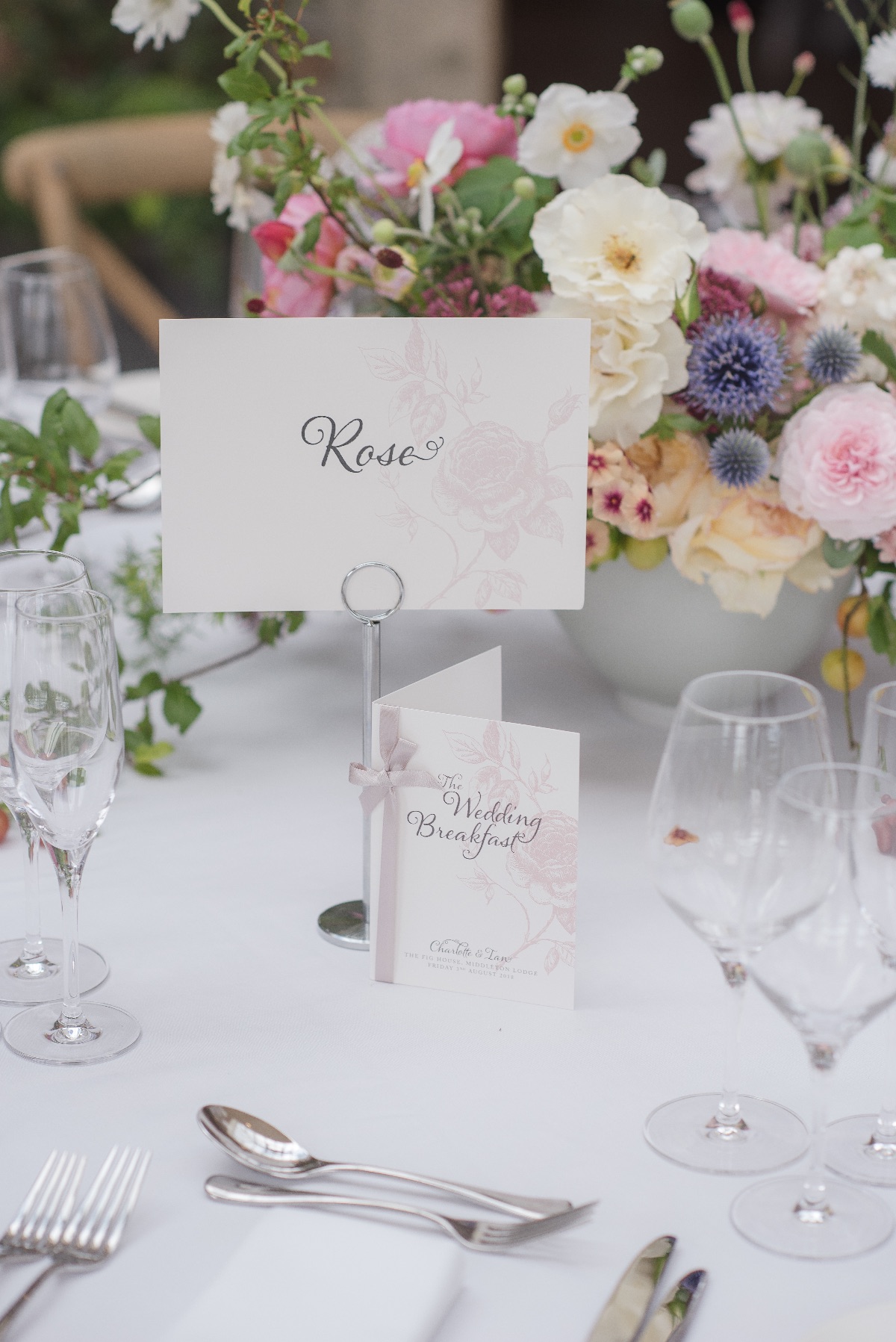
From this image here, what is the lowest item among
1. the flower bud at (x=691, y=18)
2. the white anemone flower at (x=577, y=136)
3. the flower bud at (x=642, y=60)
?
the white anemone flower at (x=577, y=136)

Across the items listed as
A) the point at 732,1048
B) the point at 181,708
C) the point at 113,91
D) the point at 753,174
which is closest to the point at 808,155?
the point at 753,174

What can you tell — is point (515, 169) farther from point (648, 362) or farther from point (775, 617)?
point (775, 617)

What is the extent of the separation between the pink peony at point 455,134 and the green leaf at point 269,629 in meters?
0.38

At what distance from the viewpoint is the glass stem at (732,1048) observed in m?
0.70

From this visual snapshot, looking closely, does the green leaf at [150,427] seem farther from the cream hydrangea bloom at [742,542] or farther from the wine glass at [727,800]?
the wine glass at [727,800]

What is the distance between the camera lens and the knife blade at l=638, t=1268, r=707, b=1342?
584 millimetres

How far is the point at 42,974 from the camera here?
2.86 feet

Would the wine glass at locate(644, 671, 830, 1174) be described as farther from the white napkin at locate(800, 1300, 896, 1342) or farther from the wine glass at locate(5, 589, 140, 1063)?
the wine glass at locate(5, 589, 140, 1063)

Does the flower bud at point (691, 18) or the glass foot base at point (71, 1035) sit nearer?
the glass foot base at point (71, 1035)

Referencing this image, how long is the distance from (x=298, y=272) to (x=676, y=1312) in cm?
80

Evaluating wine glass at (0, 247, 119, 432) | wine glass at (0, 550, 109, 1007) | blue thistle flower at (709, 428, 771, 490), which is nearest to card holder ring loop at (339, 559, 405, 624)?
wine glass at (0, 550, 109, 1007)

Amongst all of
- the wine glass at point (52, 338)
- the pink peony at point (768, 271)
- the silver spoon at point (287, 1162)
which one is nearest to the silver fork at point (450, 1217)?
the silver spoon at point (287, 1162)

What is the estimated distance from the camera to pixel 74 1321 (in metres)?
0.60

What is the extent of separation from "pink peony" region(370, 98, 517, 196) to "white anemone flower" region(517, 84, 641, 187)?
0.11 feet
